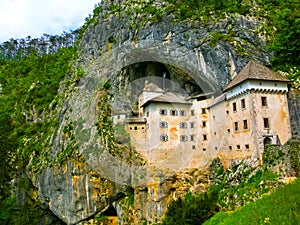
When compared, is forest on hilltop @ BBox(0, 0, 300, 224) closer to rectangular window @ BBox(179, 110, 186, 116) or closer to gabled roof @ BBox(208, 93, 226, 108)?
gabled roof @ BBox(208, 93, 226, 108)

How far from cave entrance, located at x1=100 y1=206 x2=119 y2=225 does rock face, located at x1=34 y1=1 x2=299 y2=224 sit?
1268 mm

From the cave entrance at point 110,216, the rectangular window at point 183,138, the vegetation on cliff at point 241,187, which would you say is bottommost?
the cave entrance at point 110,216

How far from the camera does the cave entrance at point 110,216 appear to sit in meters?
40.4

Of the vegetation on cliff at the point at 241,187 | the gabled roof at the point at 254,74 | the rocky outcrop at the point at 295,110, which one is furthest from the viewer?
the rocky outcrop at the point at 295,110

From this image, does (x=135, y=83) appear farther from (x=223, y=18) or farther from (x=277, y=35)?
(x=277, y=35)

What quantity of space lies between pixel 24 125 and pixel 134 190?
32.5 m

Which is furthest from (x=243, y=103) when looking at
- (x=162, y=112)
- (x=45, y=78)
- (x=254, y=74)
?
(x=45, y=78)

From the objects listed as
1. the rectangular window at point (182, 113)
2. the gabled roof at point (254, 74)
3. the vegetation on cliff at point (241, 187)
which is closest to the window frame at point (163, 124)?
the rectangular window at point (182, 113)

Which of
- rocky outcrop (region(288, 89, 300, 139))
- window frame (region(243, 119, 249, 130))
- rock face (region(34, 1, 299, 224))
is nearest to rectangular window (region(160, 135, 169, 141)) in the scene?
rock face (region(34, 1, 299, 224))

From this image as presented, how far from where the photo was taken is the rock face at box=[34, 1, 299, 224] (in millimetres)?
36469

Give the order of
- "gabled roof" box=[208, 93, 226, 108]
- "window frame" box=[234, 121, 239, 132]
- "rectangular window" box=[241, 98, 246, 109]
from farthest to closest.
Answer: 1. "gabled roof" box=[208, 93, 226, 108]
2. "window frame" box=[234, 121, 239, 132]
3. "rectangular window" box=[241, 98, 246, 109]

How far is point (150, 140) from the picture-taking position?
39344mm

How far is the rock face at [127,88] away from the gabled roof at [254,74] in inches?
88.8

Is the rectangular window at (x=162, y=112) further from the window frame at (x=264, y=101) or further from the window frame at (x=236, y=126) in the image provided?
the window frame at (x=264, y=101)
